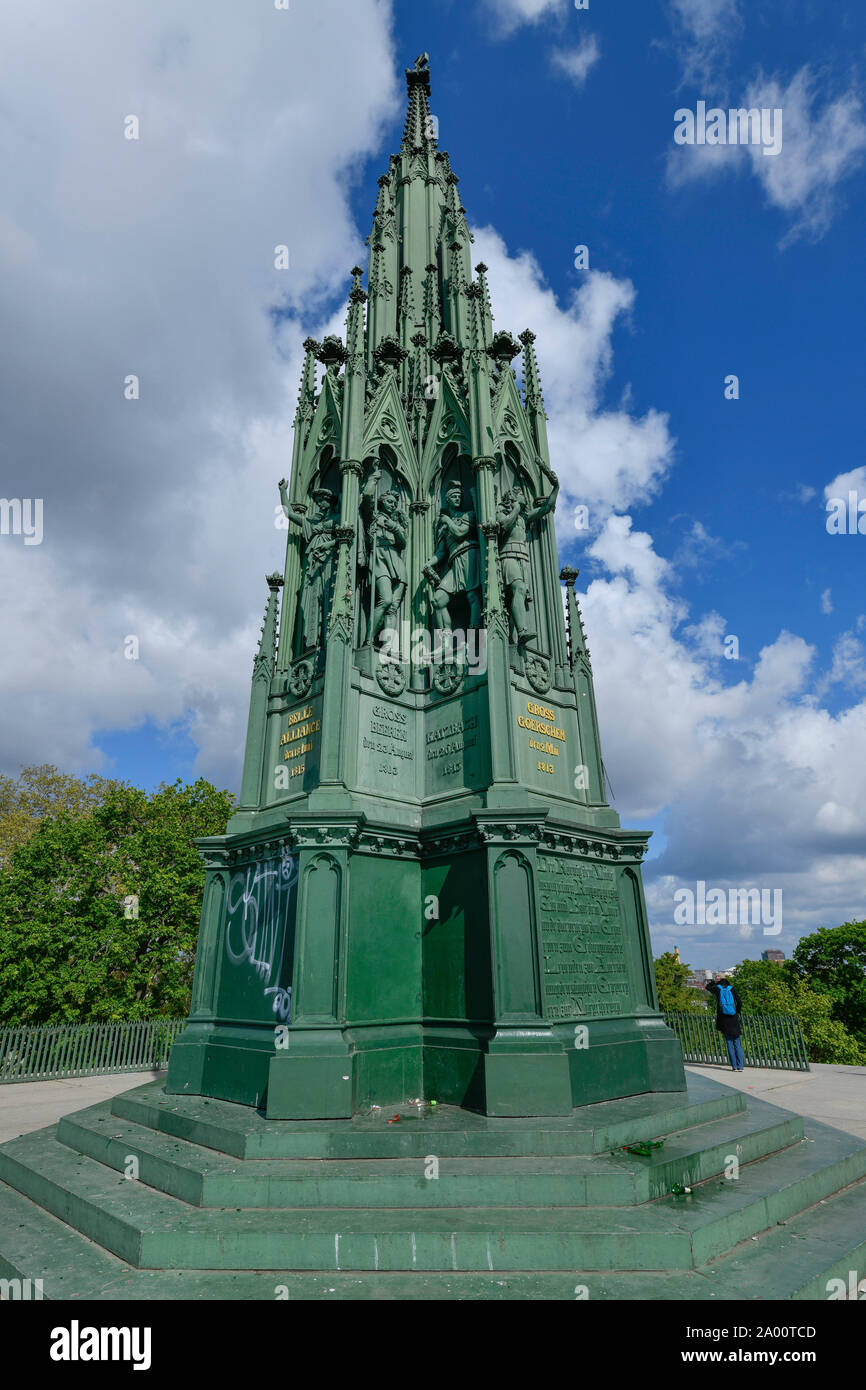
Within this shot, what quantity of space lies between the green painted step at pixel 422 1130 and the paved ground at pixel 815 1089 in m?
4.56

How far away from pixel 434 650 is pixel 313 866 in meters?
4.02

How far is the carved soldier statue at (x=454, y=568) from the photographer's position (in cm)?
1095

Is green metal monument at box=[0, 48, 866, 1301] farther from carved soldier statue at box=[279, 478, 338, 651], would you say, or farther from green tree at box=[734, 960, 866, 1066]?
green tree at box=[734, 960, 866, 1066]

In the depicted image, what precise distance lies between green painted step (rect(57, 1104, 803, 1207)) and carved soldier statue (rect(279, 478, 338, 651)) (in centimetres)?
695

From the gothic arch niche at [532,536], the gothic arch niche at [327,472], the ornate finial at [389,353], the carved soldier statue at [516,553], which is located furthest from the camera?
the ornate finial at [389,353]

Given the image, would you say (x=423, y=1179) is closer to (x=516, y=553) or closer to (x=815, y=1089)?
(x=516, y=553)

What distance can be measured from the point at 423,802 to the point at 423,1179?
16.1 feet

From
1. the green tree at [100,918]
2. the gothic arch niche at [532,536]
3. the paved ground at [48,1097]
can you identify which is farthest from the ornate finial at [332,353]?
the green tree at [100,918]

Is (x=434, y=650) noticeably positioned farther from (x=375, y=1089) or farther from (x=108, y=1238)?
(x=108, y=1238)

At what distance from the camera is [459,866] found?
9.15m

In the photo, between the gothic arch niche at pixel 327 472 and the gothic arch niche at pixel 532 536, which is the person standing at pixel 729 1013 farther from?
the gothic arch niche at pixel 327 472

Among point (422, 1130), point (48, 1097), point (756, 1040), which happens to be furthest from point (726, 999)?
point (48, 1097)

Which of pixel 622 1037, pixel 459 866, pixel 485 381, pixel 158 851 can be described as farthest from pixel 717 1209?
pixel 158 851
